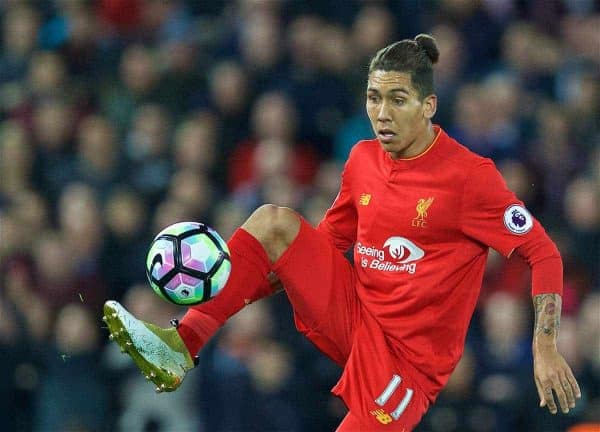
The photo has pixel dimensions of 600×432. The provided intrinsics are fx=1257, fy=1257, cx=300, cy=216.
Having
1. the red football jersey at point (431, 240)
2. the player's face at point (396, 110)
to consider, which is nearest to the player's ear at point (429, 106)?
the player's face at point (396, 110)

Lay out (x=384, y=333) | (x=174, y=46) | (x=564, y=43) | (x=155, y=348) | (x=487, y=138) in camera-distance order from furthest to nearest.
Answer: (x=174, y=46)
(x=564, y=43)
(x=487, y=138)
(x=384, y=333)
(x=155, y=348)

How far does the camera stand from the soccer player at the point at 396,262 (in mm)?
5109

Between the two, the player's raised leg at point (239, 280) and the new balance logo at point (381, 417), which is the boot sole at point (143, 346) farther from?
the new balance logo at point (381, 417)

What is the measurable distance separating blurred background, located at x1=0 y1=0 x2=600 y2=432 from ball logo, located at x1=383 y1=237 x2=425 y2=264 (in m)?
1.97

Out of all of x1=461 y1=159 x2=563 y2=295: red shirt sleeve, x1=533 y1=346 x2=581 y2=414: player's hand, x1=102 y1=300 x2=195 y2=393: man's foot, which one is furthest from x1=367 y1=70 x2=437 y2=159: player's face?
x1=102 y1=300 x2=195 y2=393: man's foot

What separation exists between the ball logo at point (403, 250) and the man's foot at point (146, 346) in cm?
102

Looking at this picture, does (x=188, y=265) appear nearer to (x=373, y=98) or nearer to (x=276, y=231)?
(x=276, y=231)

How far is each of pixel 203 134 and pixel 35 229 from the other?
130 cm

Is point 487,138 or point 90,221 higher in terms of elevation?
point 487,138

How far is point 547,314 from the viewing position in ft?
16.4

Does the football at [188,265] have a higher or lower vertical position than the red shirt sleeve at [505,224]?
lower

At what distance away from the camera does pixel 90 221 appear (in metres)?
8.29

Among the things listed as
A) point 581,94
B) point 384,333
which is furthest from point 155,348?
point 581,94

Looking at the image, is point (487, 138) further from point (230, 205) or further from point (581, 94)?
point (230, 205)
